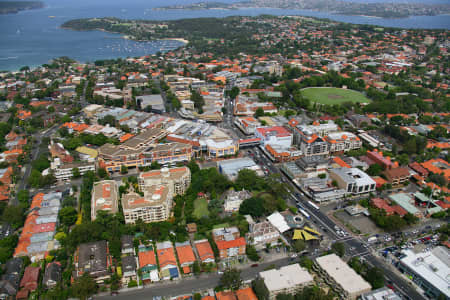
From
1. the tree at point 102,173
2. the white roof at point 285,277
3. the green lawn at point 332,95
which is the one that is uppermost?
the green lawn at point 332,95

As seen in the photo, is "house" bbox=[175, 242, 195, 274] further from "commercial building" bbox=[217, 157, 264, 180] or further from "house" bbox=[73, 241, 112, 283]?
"commercial building" bbox=[217, 157, 264, 180]

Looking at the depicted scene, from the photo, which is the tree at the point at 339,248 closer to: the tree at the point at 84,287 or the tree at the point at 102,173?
the tree at the point at 84,287

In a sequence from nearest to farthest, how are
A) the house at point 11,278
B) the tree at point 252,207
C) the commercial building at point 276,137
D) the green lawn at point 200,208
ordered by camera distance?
the house at point 11,278
the tree at point 252,207
the green lawn at point 200,208
the commercial building at point 276,137

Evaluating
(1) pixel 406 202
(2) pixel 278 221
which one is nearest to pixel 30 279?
(2) pixel 278 221

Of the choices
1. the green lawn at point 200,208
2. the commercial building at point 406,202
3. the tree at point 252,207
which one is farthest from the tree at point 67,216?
the commercial building at point 406,202

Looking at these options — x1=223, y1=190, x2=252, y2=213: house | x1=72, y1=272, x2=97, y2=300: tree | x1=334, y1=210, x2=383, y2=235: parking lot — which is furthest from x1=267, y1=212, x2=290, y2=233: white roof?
x1=72, y1=272, x2=97, y2=300: tree

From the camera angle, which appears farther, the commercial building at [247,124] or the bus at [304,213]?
the commercial building at [247,124]

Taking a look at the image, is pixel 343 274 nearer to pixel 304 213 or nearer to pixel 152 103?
pixel 304 213
